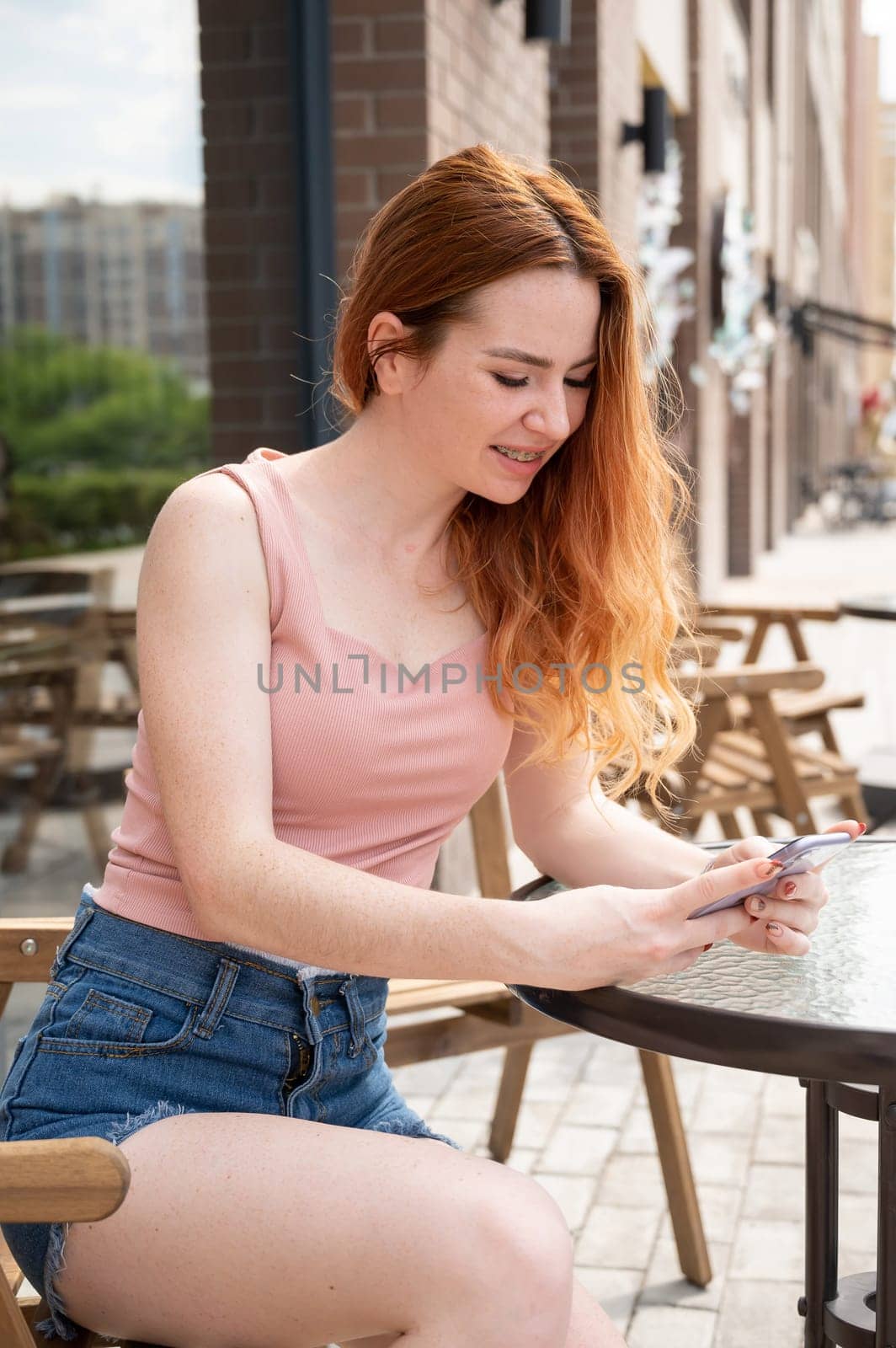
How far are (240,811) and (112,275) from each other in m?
4.43

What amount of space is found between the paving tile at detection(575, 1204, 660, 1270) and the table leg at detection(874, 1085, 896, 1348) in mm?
1022

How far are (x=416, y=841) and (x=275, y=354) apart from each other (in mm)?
2724

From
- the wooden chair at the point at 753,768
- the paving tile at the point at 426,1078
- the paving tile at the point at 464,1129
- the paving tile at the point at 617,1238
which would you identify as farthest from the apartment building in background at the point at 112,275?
the paving tile at the point at 617,1238

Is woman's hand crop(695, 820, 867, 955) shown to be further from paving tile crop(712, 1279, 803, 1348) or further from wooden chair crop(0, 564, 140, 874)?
wooden chair crop(0, 564, 140, 874)

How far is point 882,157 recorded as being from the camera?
289 ft

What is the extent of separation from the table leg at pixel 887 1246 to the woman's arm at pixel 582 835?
14.4 inches

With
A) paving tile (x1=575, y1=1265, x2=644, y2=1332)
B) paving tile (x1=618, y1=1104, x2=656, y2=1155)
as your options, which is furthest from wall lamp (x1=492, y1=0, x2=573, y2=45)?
paving tile (x1=575, y1=1265, x2=644, y2=1332)

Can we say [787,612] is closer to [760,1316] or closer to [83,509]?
[83,509]

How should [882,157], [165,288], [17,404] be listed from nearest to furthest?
1. [165,288]
2. [17,404]
3. [882,157]

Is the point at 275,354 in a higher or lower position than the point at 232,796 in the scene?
higher

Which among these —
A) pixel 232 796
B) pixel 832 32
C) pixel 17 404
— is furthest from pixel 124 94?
pixel 832 32

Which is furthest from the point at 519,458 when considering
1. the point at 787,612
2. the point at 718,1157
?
the point at 787,612

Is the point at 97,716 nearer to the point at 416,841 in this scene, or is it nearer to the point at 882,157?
the point at 416,841

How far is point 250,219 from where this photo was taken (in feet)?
13.5
